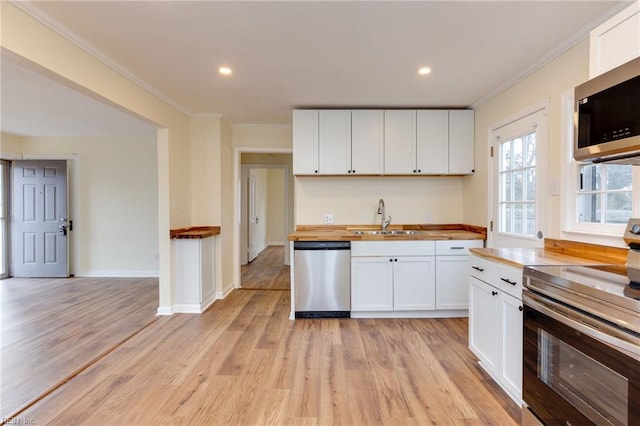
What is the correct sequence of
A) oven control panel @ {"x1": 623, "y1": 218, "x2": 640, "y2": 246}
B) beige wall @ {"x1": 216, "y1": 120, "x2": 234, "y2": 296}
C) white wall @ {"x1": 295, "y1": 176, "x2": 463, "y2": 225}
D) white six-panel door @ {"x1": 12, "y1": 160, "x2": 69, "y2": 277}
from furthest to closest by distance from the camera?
white six-panel door @ {"x1": 12, "y1": 160, "x2": 69, "y2": 277} < beige wall @ {"x1": 216, "y1": 120, "x2": 234, "y2": 296} < white wall @ {"x1": 295, "y1": 176, "x2": 463, "y2": 225} < oven control panel @ {"x1": 623, "y1": 218, "x2": 640, "y2": 246}

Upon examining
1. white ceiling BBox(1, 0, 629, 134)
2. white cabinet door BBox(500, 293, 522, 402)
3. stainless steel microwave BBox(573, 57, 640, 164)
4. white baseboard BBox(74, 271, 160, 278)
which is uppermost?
white ceiling BBox(1, 0, 629, 134)

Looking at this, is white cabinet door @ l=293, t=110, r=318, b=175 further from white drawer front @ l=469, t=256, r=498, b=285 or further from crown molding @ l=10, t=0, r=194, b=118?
white drawer front @ l=469, t=256, r=498, b=285

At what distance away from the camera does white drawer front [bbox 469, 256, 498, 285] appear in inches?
78.6

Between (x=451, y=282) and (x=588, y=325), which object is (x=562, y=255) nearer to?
(x=588, y=325)

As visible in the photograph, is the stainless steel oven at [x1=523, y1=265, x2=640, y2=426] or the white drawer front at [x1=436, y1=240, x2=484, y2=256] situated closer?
the stainless steel oven at [x1=523, y1=265, x2=640, y2=426]

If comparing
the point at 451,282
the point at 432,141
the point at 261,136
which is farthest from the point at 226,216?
the point at 451,282

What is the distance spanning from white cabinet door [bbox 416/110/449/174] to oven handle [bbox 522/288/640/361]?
7.36 feet

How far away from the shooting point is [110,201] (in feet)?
17.0

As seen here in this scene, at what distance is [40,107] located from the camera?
3.62m

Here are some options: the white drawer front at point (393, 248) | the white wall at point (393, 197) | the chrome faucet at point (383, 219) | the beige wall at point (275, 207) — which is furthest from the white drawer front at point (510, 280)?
the beige wall at point (275, 207)

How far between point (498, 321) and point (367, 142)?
229cm

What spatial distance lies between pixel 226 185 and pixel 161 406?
276 centimetres

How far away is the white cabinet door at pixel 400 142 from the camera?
3.55 meters

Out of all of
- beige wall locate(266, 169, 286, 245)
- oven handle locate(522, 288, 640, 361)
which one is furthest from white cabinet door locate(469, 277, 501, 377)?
beige wall locate(266, 169, 286, 245)
